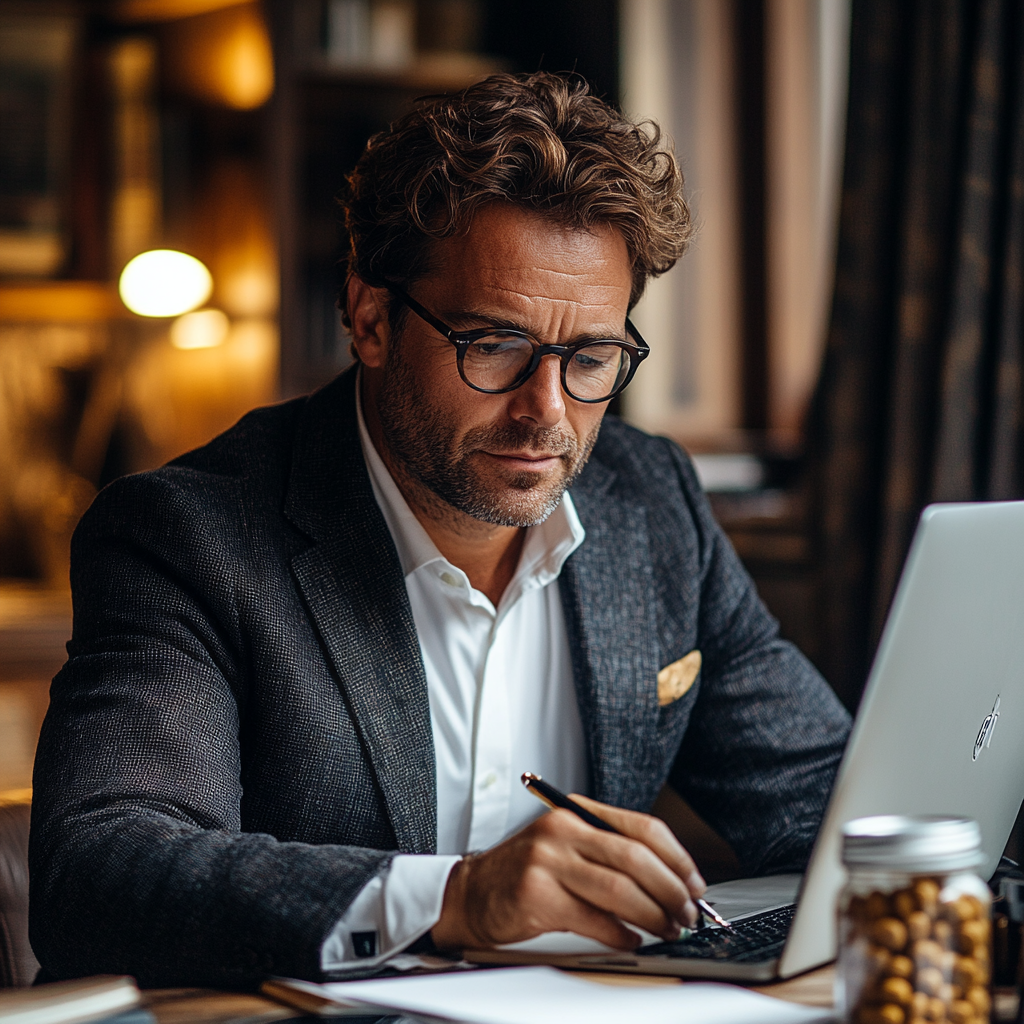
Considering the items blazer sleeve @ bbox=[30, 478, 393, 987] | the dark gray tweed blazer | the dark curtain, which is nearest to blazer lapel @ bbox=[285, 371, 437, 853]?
the dark gray tweed blazer

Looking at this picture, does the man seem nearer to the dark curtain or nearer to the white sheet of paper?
the white sheet of paper

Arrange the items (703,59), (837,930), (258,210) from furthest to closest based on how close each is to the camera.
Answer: (258,210) → (703,59) → (837,930)

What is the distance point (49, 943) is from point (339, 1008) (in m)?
0.34

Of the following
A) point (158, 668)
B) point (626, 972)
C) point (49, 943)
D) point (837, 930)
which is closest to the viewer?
point (837, 930)

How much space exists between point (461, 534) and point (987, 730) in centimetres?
70

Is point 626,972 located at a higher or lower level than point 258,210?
lower

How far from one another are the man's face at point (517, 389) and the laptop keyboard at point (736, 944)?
0.55 metres

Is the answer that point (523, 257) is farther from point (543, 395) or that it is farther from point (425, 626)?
point (425, 626)

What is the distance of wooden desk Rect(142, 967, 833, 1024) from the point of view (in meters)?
0.75

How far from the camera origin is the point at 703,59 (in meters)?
3.00

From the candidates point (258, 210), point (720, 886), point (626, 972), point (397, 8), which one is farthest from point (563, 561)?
point (397, 8)

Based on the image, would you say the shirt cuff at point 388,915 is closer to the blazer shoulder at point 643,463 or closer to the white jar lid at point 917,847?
the white jar lid at point 917,847

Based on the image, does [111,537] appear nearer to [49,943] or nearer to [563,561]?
[49,943]

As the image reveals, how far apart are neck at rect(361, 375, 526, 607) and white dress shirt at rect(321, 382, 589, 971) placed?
17 mm
